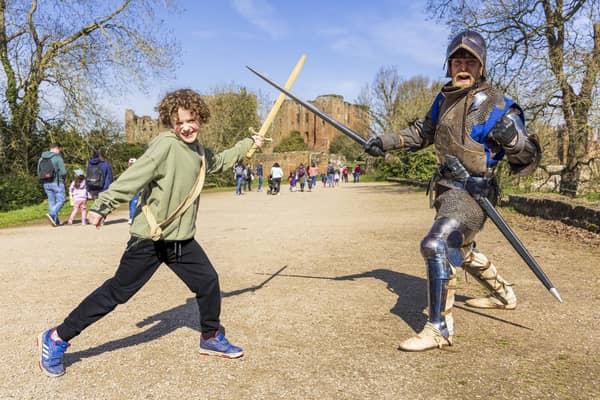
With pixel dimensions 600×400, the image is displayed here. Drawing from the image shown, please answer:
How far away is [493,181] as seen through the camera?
351 centimetres

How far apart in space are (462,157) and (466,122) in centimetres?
24

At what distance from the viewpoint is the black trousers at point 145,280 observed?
2.98 m

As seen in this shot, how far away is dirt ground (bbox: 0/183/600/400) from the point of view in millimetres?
2717

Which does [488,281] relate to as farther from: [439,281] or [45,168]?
[45,168]

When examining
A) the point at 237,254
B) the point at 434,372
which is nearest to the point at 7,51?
the point at 237,254

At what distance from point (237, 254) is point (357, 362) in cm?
404

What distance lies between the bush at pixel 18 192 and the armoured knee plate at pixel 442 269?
16.0 m

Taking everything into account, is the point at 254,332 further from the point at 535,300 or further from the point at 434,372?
the point at 535,300

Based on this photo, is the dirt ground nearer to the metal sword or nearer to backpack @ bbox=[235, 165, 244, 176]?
the metal sword

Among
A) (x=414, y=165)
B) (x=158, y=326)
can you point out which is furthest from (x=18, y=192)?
(x=414, y=165)

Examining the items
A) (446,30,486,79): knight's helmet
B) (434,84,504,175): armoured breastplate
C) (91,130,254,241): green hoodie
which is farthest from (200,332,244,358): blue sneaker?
(446,30,486,79): knight's helmet

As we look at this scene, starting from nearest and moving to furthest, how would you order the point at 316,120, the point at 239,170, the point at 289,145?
the point at 239,170, the point at 289,145, the point at 316,120

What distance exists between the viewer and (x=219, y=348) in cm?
315

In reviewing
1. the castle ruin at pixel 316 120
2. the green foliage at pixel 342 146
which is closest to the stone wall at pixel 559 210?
the green foliage at pixel 342 146
